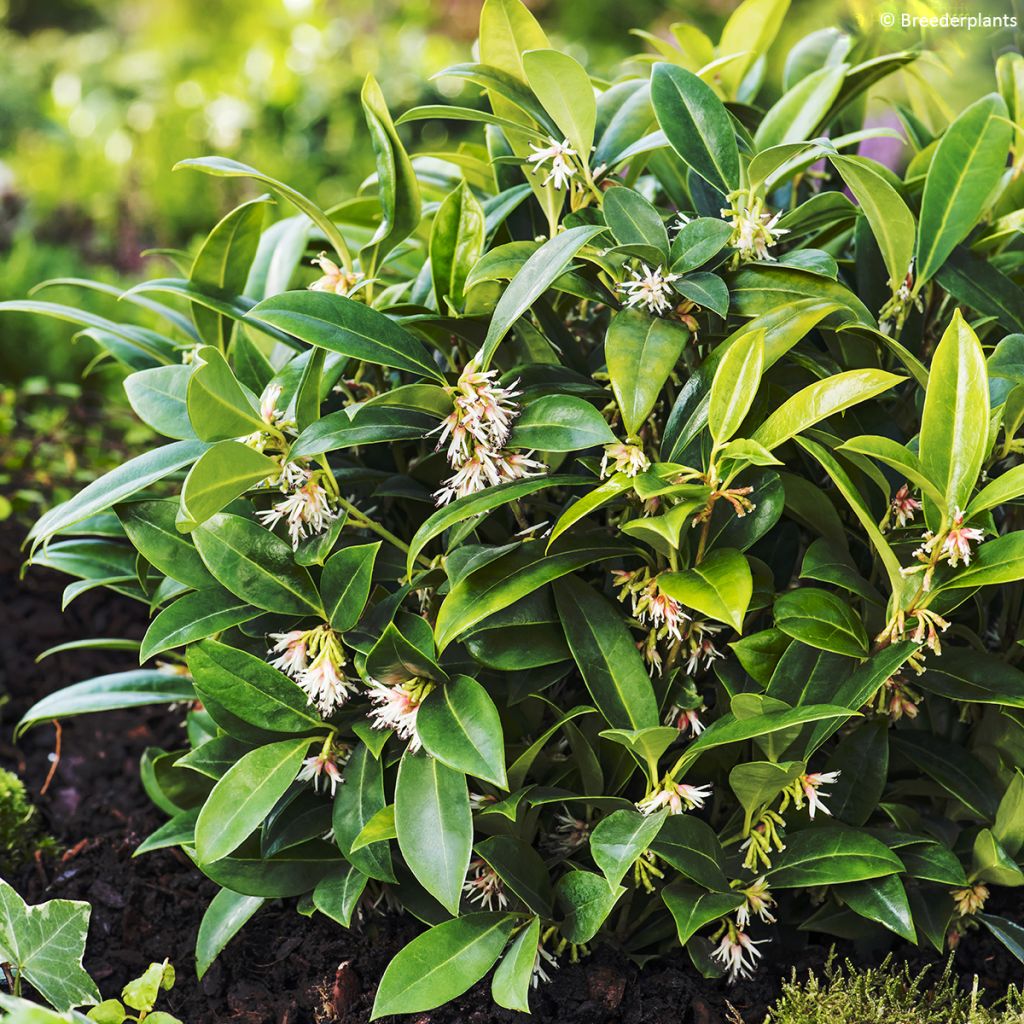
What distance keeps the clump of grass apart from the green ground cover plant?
0.07 m

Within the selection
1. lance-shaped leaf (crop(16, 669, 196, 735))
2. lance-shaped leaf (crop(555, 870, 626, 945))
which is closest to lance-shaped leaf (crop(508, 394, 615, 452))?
lance-shaped leaf (crop(555, 870, 626, 945))

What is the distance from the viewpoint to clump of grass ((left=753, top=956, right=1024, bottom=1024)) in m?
1.18

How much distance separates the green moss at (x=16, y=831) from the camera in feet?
5.22

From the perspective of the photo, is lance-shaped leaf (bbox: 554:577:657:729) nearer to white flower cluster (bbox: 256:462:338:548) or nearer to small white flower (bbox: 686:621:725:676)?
small white flower (bbox: 686:621:725:676)

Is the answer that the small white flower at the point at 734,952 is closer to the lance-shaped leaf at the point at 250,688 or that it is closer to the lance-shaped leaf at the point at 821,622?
the lance-shaped leaf at the point at 821,622

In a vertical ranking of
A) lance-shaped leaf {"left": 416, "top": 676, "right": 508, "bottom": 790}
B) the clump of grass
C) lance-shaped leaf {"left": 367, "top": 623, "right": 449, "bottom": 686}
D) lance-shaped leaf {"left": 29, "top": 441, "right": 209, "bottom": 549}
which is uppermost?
lance-shaped leaf {"left": 29, "top": 441, "right": 209, "bottom": 549}

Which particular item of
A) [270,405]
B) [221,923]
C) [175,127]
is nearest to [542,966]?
[221,923]

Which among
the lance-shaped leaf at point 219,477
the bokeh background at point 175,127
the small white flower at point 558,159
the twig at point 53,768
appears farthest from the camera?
the bokeh background at point 175,127

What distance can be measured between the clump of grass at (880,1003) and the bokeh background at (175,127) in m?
1.06

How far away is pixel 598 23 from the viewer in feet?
23.4

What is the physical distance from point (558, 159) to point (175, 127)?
368cm

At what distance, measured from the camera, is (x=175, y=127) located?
441cm

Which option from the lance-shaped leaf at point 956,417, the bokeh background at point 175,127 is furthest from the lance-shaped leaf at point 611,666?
the bokeh background at point 175,127

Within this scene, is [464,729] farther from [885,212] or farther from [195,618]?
[885,212]
